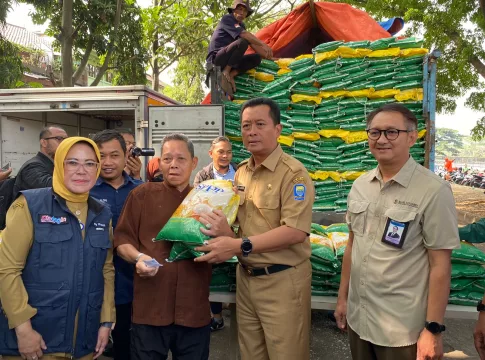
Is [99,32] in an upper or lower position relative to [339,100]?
upper

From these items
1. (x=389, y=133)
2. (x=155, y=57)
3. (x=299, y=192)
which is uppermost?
(x=155, y=57)

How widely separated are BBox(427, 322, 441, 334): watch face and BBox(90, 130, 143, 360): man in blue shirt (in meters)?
1.64

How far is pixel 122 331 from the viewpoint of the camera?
2.36 m

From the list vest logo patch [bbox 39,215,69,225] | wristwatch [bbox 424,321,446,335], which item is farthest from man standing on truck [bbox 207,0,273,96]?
wristwatch [bbox 424,321,446,335]

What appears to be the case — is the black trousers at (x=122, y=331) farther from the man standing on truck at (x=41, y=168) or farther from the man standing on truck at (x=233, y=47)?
the man standing on truck at (x=233, y=47)

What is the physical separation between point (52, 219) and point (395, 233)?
1.56 m

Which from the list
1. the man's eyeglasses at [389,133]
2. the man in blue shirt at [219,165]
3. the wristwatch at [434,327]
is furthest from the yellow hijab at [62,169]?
the man in blue shirt at [219,165]

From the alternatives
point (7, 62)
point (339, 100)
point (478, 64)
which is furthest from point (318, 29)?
point (7, 62)

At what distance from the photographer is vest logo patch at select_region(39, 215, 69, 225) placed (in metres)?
1.65

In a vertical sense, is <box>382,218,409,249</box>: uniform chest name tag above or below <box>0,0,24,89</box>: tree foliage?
below

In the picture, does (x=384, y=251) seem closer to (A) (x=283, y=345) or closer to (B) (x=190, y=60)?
(A) (x=283, y=345)

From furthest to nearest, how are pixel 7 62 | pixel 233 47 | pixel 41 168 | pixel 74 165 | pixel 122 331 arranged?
1. pixel 7 62
2. pixel 233 47
3. pixel 41 168
4. pixel 122 331
5. pixel 74 165

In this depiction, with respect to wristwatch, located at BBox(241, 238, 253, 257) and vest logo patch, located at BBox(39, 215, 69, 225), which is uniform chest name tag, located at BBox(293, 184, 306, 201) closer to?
wristwatch, located at BBox(241, 238, 253, 257)

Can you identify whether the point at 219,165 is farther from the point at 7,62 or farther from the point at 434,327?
the point at 7,62
